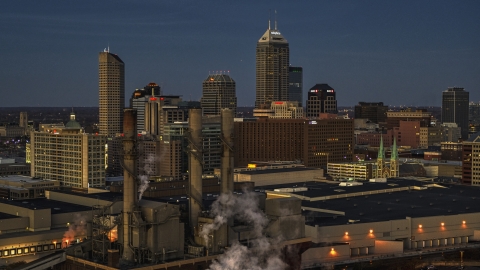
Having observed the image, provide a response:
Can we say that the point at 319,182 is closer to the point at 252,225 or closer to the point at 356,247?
the point at 356,247

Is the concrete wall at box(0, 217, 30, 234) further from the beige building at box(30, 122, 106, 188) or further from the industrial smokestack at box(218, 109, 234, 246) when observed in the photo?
the beige building at box(30, 122, 106, 188)

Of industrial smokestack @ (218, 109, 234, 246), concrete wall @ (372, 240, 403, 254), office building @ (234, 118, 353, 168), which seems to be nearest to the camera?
industrial smokestack @ (218, 109, 234, 246)

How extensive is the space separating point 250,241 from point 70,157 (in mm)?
58993

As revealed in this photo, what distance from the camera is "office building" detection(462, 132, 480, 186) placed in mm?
121938

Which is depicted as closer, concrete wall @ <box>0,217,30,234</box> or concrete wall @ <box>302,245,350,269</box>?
concrete wall @ <box>302,245,350,269</box>

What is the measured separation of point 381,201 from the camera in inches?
3723

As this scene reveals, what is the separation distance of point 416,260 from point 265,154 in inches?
3347

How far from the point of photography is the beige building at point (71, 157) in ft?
381

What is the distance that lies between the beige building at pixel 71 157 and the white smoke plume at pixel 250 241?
50.5 meters

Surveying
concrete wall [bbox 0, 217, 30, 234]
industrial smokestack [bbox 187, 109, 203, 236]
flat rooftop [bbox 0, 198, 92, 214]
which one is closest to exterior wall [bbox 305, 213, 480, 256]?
industrial smokestack [bbox 187, 109, 203, 236]

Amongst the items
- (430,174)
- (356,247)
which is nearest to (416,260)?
(356,247)

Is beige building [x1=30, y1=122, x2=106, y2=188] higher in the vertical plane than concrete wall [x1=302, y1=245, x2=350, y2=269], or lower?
higher

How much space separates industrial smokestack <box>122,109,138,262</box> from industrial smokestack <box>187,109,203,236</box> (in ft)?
21.3

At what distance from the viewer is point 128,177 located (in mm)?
60531
